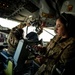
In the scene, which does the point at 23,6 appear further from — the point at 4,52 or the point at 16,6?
the point at 4,52

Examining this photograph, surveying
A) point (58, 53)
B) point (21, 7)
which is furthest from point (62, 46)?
point (21, 7)

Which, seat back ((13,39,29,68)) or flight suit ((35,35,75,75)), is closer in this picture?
flight suit ((35,35,75,75))

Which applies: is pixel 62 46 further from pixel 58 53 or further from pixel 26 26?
pixel 26 26

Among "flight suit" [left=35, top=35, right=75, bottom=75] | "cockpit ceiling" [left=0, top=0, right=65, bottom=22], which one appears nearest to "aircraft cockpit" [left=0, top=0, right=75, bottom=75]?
"cockpit ceiling" [left=0, top=0, right=65, bottom=22]

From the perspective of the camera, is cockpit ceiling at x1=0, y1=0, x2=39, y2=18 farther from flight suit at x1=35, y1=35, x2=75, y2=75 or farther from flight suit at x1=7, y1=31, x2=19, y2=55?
flight suit at x1=35, y1=35, x2=75, y2=75

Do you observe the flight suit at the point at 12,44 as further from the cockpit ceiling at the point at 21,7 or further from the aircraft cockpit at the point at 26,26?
the cockpit ceiling at the point at 21,7

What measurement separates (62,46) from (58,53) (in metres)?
0.10

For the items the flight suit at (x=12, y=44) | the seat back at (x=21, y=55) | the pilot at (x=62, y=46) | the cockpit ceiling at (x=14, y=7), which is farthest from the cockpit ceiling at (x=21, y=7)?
the pilot at (x=62, y=46)

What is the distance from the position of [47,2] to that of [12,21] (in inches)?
55.0

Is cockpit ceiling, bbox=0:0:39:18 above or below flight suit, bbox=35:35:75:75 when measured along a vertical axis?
above

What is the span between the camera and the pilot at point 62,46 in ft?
6.88

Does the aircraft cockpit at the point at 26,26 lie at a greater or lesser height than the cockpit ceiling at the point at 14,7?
lesser

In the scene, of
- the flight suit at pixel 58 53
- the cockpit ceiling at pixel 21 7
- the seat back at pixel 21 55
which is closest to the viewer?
the flight suit at pixel 58 53

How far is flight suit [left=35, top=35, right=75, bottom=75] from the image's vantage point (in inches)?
82.3
